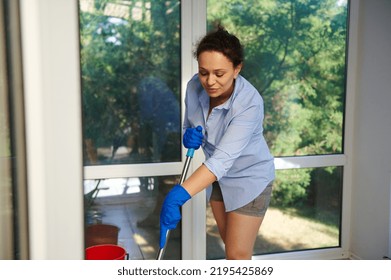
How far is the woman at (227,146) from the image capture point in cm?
158

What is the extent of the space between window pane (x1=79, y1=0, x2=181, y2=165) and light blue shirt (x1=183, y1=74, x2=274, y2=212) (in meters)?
0.43

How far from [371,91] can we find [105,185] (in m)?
1.57

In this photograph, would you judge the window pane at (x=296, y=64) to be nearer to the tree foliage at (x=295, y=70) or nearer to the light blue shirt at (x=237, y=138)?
the tree foliage at (x=295, y=70)

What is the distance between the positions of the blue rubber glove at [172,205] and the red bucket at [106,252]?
14.7 inches

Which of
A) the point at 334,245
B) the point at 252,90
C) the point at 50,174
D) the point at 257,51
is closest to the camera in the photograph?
the point at 50,174

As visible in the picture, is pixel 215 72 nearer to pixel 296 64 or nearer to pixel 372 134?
pixel 296 64

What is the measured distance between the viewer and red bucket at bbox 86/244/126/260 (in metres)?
2.00

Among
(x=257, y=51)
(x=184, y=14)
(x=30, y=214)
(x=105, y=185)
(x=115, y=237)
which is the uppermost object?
(x=184, y=14)

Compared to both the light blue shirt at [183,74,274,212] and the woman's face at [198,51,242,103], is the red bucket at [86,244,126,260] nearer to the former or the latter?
the light blue shirt at [183,74,274,212]

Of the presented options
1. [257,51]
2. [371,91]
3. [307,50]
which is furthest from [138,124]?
[371,91]
